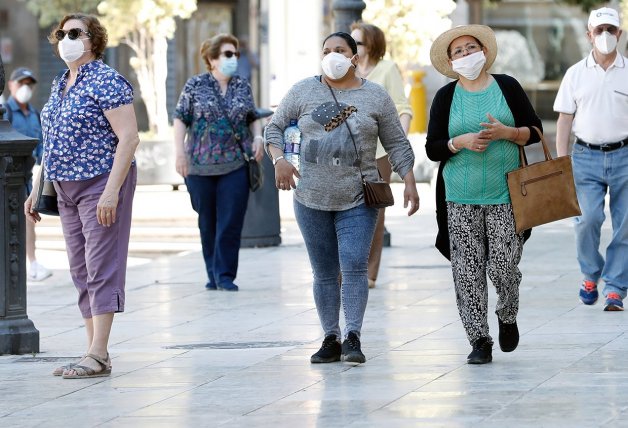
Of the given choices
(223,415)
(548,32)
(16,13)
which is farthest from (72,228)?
(16,13)

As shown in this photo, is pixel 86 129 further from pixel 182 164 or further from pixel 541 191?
pixel 182 164

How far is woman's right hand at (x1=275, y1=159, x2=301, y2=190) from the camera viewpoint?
851cm

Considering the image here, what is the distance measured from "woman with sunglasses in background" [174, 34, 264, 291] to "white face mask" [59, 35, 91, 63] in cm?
394

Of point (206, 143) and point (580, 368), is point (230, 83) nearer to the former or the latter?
point (206, 143)

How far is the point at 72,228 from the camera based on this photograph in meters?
8.48

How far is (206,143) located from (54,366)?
3.81 meters

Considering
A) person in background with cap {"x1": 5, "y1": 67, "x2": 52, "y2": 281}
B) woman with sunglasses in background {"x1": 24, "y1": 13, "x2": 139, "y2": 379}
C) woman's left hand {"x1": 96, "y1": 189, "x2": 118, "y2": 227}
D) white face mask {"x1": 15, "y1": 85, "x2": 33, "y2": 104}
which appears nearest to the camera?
woman's left hand {"x1": 96, "y1": 189, "x2": 118, "y2": 227}

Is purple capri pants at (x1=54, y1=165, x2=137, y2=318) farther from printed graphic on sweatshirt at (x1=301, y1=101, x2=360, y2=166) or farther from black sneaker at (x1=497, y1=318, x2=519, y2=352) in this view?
black sneaker at (x1=497, y1=318, x2=519, y2=352)

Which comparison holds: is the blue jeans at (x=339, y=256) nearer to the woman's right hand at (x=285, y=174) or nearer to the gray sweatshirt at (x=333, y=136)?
the gray sweatshirt at (x=333, y=136)

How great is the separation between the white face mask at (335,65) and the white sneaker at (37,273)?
640 cm

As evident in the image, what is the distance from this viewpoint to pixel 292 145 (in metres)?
8.70

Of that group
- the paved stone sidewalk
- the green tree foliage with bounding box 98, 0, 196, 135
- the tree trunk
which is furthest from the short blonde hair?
the tree trunk

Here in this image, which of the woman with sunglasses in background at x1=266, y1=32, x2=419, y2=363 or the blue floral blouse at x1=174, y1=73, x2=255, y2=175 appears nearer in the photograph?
the woman with sunglasses in background at x1=266, y1=32, x2=419, y2=363

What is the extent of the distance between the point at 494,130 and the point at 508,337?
1.10m
